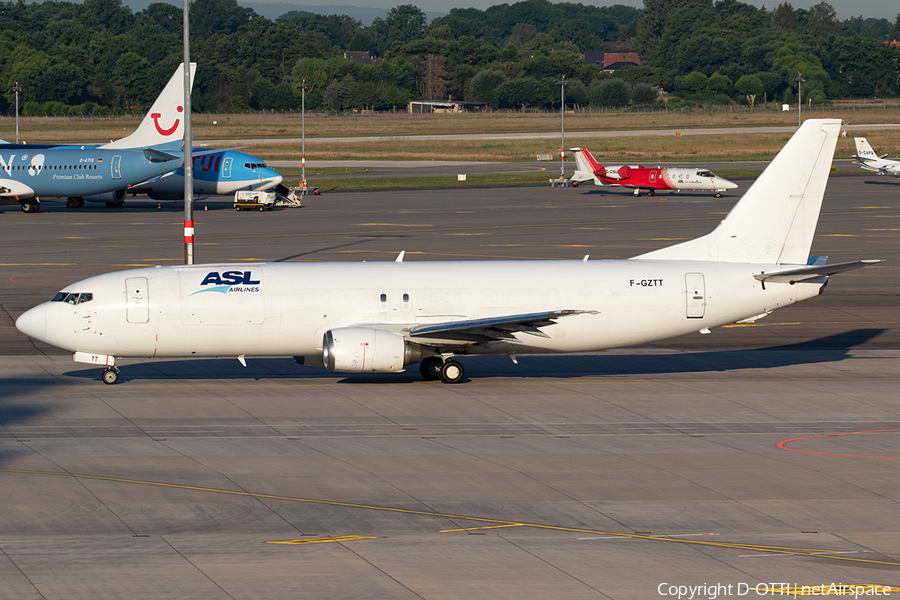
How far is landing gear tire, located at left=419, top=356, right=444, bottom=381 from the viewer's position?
33844 millimetres

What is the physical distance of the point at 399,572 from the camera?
18.0m

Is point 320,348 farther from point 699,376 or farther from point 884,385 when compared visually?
point 884,385

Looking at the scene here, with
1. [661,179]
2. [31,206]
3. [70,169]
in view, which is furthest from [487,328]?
[661,179]

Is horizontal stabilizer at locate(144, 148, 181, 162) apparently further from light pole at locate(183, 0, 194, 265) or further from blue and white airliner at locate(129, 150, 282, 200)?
light pole at locate(183, 0, 194, 265)

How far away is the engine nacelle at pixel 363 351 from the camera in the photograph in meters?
31.2

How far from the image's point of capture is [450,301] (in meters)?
32.9

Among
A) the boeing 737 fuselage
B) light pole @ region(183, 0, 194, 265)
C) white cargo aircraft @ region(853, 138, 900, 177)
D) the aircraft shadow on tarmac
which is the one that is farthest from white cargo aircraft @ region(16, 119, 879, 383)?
white cargo aircraft @ region(853, 138, 900, 177)

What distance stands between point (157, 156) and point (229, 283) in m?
58.5

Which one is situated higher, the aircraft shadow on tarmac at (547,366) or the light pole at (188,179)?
the light pole at (188,179)

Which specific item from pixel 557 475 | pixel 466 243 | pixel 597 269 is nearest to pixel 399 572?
pixel 557 475

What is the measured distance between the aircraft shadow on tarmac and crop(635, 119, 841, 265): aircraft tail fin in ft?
14.9

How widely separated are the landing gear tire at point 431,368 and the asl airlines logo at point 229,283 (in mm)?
5852

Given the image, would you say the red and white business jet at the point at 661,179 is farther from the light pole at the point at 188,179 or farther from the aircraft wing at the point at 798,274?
the aircraft wing at the point at 798,274

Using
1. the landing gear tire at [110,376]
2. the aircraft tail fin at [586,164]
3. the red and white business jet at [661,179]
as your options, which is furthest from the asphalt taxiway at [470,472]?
the aircraft tail fin at [586,164]
